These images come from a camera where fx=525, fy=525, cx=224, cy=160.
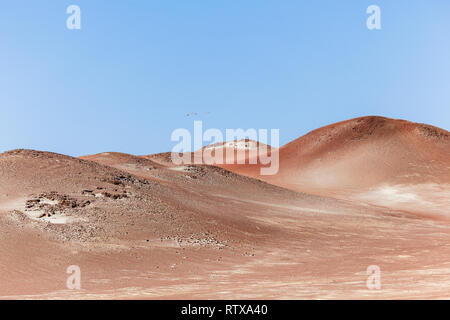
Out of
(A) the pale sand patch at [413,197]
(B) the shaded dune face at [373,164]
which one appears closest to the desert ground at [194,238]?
(A) the pale sand patch at [413,197]

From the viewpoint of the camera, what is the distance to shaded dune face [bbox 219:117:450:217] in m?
45.4

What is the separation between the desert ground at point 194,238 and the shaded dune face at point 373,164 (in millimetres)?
7280

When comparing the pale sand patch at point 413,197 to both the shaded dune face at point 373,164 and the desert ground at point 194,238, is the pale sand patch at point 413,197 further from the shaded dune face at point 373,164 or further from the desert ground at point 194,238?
the desert ground at point 194,238

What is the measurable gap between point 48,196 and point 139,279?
8.22 m

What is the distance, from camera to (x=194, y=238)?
19562 mm

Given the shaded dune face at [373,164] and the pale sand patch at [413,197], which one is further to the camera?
the shaded dune face at [373,164]

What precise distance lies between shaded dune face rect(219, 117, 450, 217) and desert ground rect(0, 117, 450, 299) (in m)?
7.28

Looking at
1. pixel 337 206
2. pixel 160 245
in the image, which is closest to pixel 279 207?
pixel 337 206

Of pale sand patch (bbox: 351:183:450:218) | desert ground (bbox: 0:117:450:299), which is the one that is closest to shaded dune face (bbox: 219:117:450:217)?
pale sand patch (bbox: 351:183:450:218)

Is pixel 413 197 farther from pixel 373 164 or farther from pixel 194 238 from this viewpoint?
pixel 194 238

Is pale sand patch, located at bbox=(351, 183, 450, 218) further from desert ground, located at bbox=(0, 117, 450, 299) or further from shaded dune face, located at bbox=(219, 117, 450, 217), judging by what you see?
desert ground, located at bbox=(0, 117, 450, 299)

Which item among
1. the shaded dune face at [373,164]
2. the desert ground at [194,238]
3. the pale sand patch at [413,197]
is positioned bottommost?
the desert ground at [194,238]

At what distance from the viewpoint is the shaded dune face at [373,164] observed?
45438mm

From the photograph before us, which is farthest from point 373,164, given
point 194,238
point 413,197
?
point 194,238
